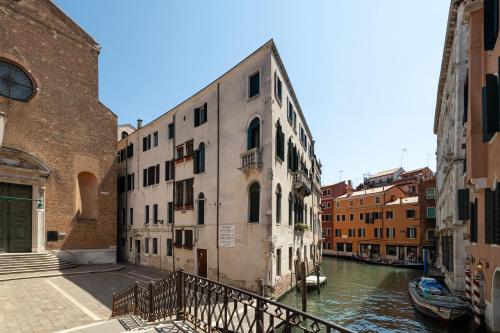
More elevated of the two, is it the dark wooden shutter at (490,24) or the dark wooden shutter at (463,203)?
the dark wooden shutter at (490,24)

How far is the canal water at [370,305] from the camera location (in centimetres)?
1248

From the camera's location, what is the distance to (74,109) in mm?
19859

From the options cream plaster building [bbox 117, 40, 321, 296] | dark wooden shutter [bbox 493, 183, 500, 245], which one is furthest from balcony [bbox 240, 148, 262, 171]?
dark wooden shutter [bbox 493, 183, 500, 245]

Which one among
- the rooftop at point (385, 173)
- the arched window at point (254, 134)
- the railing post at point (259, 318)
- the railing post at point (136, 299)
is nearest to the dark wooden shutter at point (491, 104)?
the railing post at point (259, 318)

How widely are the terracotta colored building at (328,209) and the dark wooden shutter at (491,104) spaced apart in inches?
1426

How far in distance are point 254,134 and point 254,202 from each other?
3.29m

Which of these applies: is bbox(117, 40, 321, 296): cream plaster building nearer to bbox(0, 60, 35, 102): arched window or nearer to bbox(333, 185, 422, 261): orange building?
bbox(0, 60, 35, 102): arched window

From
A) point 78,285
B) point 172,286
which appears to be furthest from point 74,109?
point 172,286

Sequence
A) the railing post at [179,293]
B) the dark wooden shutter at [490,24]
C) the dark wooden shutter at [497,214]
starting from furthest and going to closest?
the dark wooden shutter at [490,24] < the dark wooden shutter at [497,214] < the railing post at [179,293]

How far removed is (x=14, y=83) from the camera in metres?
17.5

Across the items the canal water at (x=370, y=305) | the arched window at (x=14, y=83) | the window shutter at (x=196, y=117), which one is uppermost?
the arched window at (x=14, y=83)

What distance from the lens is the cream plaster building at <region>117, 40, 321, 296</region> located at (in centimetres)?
1375

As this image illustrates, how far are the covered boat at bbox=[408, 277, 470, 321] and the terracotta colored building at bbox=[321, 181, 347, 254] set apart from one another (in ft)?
87.7

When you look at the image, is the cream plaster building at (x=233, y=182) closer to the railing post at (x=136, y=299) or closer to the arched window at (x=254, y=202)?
the arched window at (x=254, y=202)
